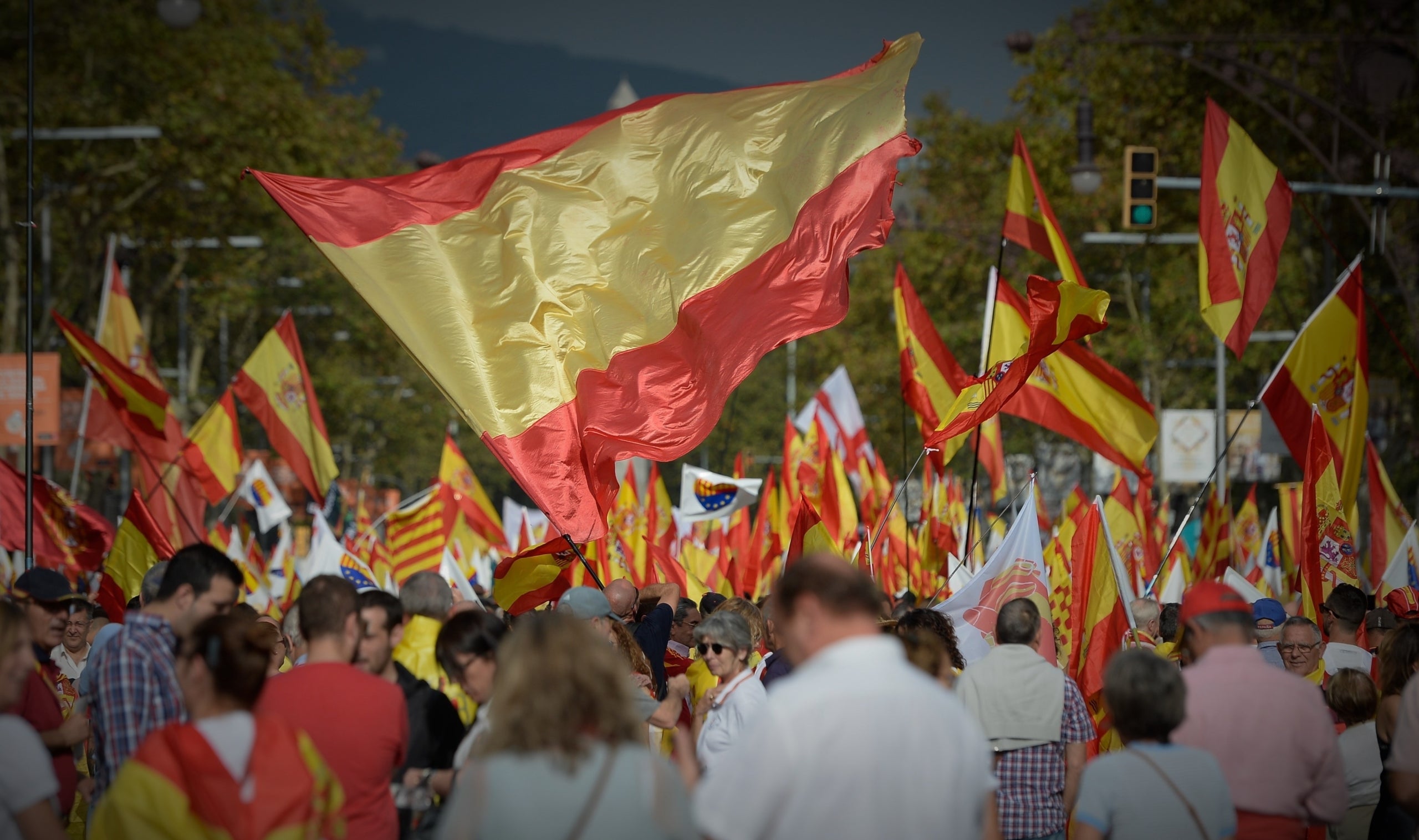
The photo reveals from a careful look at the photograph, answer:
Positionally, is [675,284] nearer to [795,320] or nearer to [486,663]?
[795,320]

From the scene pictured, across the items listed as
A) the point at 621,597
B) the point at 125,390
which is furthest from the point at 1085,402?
the point at 125,390

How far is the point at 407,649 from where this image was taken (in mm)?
5496

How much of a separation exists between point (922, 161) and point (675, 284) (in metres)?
33.3

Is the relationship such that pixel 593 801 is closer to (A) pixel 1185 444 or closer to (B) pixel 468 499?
(B) pixel 468 499

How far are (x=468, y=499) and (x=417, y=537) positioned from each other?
3183 millimetres

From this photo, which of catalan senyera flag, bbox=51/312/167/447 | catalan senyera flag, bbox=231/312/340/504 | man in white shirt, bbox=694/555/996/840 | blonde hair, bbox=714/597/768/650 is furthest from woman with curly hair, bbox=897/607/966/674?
catalan senyera flag, bbox=231/312/340/504

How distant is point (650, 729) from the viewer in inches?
256

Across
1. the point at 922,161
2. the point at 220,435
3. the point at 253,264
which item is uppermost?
the point at 922,161

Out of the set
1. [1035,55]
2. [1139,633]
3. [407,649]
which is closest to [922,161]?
[1035,55]

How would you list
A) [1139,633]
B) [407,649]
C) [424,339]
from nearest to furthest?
[407,649] < [424,339] < [1139,633]

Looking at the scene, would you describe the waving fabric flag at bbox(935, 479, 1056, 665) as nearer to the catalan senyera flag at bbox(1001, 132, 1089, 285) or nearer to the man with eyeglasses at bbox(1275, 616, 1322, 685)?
the man with eyeglasses at bbox(1275, 616, 1322, 685)

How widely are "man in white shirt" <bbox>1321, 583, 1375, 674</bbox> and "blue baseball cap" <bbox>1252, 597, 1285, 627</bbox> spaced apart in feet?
0.85

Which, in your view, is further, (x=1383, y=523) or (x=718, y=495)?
(x=718, y=495)

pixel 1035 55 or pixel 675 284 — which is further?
pixel 1035 55
